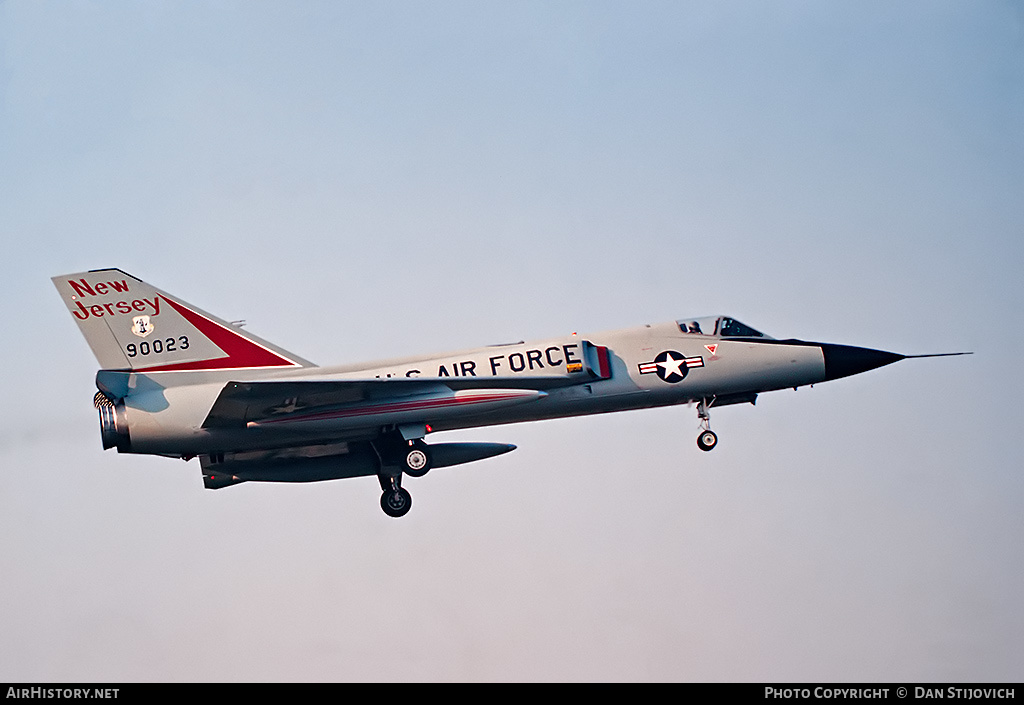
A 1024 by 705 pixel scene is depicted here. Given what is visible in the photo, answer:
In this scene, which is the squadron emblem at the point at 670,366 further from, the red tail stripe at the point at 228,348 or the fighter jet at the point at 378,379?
the red tail stripe at the point at 228,348

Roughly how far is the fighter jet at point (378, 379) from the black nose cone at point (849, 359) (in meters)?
0.02

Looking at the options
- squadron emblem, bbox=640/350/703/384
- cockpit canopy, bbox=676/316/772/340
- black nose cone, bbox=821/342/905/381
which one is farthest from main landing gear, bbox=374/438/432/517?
black nose cone, bbox=821/342/905/381

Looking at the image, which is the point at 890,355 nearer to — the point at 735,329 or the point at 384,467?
the point at 735,329

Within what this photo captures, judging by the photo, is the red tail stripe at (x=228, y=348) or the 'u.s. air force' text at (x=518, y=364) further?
the red tail stripe at (x=228, y=348)

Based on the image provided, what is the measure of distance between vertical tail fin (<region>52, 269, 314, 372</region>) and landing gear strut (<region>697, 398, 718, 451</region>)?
7.20m

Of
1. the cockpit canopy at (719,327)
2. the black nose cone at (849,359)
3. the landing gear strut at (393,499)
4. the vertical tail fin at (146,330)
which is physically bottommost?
the landing gear strut at (393,499)

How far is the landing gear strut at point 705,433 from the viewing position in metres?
21.8

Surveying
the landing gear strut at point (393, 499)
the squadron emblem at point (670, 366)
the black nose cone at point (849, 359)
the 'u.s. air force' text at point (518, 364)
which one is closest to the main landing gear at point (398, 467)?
the landing gear strut at point (393, 499)

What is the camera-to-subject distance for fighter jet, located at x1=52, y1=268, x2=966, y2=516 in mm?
20500

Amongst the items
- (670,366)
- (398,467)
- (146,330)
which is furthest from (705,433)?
(146,330)

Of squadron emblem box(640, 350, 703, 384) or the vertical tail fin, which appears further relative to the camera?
squadron emblem box(640, 350, 703, 384)

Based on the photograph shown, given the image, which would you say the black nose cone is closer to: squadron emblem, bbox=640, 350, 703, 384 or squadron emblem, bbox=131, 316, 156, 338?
squadron emblem, bbox=640, 350, 703, 384

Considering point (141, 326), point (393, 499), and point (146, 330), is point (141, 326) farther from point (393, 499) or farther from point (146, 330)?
point (393, 499)
